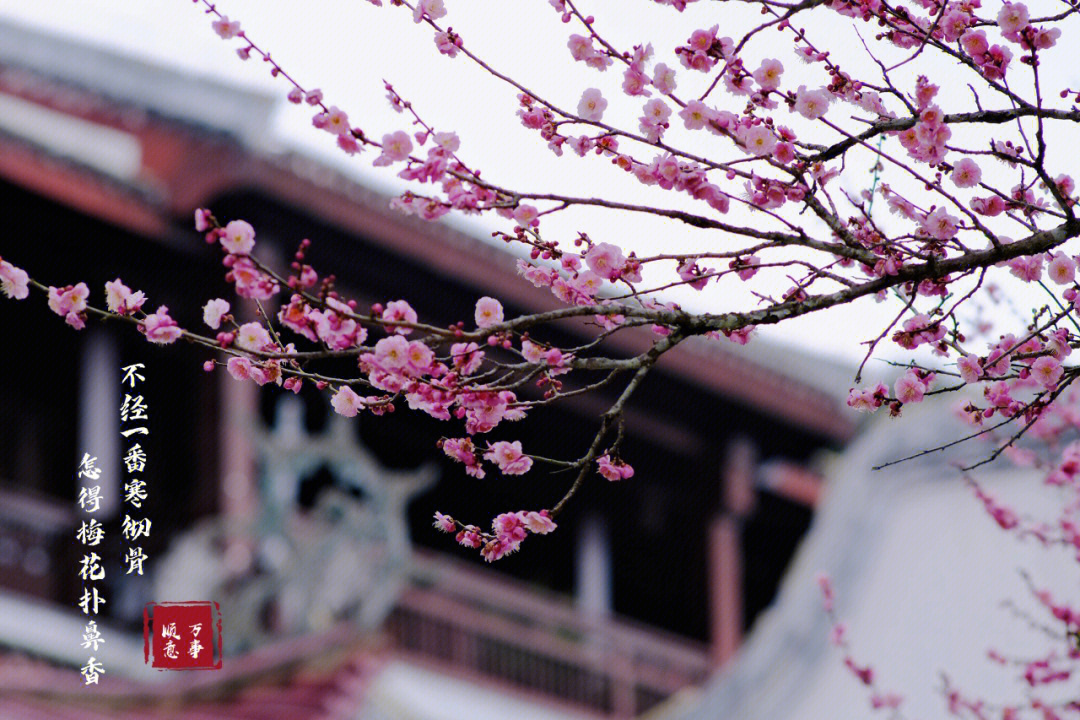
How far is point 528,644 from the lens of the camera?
8398mm

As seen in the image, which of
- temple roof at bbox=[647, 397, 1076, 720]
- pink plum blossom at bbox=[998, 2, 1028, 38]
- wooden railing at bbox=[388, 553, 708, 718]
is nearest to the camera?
pink plum blossom at bbox=[998, 2, 1028, 38]

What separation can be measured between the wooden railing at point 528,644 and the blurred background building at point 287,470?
2 cm

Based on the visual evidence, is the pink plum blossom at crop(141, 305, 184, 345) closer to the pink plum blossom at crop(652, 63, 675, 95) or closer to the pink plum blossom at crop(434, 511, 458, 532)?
the pink plum blossom at crop(434, 511, 458, 532)

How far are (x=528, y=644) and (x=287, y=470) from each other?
2.07 meters

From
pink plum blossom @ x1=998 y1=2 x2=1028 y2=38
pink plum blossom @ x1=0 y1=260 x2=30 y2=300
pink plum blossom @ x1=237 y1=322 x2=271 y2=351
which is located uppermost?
pink plum blossom @ x1=998 y1=2 x2=1028 y2=38

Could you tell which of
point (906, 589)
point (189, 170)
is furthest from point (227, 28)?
point (189, 170)

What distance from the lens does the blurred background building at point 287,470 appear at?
22.0 ft

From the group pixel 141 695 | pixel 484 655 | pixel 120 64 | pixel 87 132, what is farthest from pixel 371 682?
pixel 87 132

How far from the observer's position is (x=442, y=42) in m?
2.58

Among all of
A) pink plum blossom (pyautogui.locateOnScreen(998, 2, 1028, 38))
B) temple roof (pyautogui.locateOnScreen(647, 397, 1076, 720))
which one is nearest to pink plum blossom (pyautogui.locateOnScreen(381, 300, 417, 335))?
pink plum blossom (pyautogui.locateOnScreen(998, 2, 1028, 38))

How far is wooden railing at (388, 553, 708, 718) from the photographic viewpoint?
796cm

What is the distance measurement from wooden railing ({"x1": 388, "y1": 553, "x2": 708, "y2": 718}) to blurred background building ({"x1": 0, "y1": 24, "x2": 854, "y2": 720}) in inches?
0.7

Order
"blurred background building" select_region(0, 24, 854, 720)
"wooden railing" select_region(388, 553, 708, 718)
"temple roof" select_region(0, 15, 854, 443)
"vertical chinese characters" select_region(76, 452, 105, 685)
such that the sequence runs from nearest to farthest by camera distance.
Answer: "vertical chinese characters" select_region(76, 452, 105, 685), "blurred background building" select_region(0, 24, 854, 720), "temple roof" select_region(0, 15, 854, 443), "wooden railing" select_region(388, 553, 708, 718)

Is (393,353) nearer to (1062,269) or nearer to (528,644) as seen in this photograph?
(1062,269)
